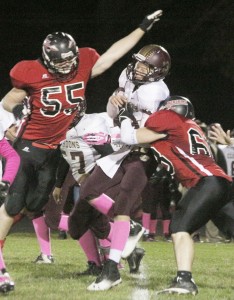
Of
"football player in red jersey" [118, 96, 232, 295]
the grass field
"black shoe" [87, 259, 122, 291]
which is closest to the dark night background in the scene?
the grass field

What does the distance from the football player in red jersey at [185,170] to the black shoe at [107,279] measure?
1.46 feet

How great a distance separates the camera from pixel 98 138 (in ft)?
24.3

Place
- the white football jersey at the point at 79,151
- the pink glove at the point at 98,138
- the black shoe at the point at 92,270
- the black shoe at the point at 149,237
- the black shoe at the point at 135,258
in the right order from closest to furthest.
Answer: the black shoe at the point at 92,270 < the black shoe at the point at 135,258 < the pink glove at the point at 98,138 < the white football jersey at the point at 79,151 < the black shoe at the point at 149,237

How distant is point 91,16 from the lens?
22.3 meters

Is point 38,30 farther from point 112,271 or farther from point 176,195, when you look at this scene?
point 112,271

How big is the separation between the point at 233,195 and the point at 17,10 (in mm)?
16611

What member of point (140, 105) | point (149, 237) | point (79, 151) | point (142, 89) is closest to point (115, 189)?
point (140, 105)

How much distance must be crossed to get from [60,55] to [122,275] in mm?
1783

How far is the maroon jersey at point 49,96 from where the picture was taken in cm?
662

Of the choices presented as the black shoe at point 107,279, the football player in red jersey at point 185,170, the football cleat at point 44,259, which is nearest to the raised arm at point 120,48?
the football player in red jersey at point 185,170

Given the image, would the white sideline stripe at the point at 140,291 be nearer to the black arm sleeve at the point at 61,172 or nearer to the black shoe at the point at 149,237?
the black arm sleeve at the point at 61,172

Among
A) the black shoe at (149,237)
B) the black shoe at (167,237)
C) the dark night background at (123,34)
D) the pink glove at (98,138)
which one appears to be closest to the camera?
the pink glove at (98,138)

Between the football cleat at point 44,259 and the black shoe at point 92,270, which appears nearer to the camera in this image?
the black shoe at point 92,270

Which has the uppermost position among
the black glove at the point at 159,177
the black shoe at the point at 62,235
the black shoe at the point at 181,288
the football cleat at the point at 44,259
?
the black shoe at the point at 181,288
